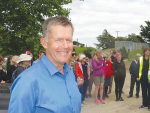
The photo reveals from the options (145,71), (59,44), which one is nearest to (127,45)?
(145,71)

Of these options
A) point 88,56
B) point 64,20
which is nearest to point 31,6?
point 88,56

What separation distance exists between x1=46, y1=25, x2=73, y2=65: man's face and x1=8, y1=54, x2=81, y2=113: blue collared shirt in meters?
0.07

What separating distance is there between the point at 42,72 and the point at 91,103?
5692 millimetres

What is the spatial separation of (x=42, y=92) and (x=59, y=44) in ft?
1.49

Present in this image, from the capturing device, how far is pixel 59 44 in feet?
4.80

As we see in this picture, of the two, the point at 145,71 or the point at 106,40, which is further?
the point at 106,40

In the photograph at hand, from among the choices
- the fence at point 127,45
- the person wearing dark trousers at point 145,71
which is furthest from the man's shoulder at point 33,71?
the fence at point 127,45

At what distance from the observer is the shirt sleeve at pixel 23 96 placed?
1.13 m

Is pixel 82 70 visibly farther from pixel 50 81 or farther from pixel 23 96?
pixel 23 96

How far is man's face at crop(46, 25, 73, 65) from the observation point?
143cm

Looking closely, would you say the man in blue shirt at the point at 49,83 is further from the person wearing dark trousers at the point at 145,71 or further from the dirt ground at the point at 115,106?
the person wearing dark trousers at the point at 145,71

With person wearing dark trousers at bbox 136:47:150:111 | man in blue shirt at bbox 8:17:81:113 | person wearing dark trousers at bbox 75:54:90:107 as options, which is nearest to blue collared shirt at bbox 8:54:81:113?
man in blue shirt at bbox 8:17:81:113

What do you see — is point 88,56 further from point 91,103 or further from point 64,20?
point 64,20

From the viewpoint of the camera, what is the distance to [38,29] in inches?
490
